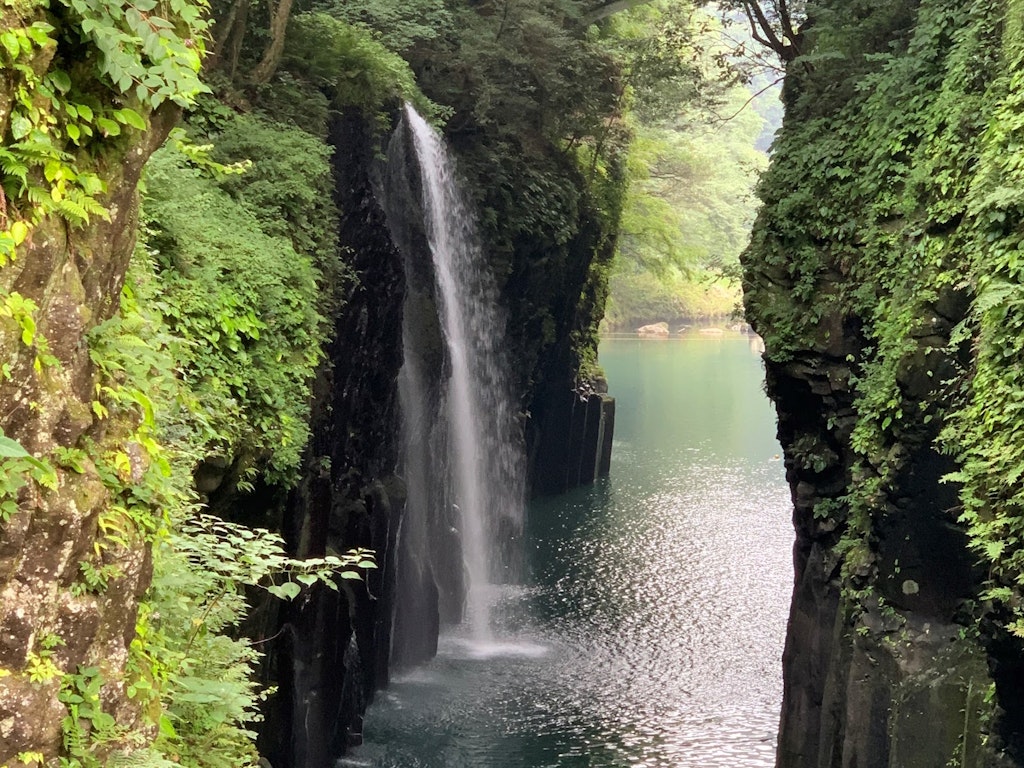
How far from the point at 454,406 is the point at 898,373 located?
1016 cm

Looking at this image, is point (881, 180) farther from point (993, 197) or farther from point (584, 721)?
point (584, 721)

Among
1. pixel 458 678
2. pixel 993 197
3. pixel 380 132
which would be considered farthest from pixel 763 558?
pixel 993 197

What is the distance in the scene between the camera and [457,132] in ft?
63.8

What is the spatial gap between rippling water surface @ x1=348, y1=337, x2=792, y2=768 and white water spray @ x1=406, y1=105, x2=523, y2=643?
0.91 m

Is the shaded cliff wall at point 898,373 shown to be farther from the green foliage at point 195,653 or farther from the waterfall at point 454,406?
the waterfall at point 454,406

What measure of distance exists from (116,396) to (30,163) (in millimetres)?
943

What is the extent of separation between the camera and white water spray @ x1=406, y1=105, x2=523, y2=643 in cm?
1734

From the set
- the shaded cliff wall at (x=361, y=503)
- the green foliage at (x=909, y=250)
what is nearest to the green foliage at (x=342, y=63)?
the shaded cliff wall at (x=361, y=503)

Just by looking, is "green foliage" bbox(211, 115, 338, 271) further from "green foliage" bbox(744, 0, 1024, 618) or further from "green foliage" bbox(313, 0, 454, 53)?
"green foliage" bbox(313, 0, 454, 53)

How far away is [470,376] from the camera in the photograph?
1906cm

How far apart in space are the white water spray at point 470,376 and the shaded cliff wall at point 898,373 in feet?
22.7

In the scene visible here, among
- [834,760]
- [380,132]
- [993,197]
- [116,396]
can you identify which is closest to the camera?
[116,396]

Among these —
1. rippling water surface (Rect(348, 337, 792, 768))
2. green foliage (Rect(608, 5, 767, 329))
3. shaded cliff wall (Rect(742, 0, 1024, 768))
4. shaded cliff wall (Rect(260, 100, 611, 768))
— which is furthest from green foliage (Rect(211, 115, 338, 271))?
rippling water surface (Rect(348, 337, 792, 768))

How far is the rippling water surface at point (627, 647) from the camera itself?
42.3 feet
